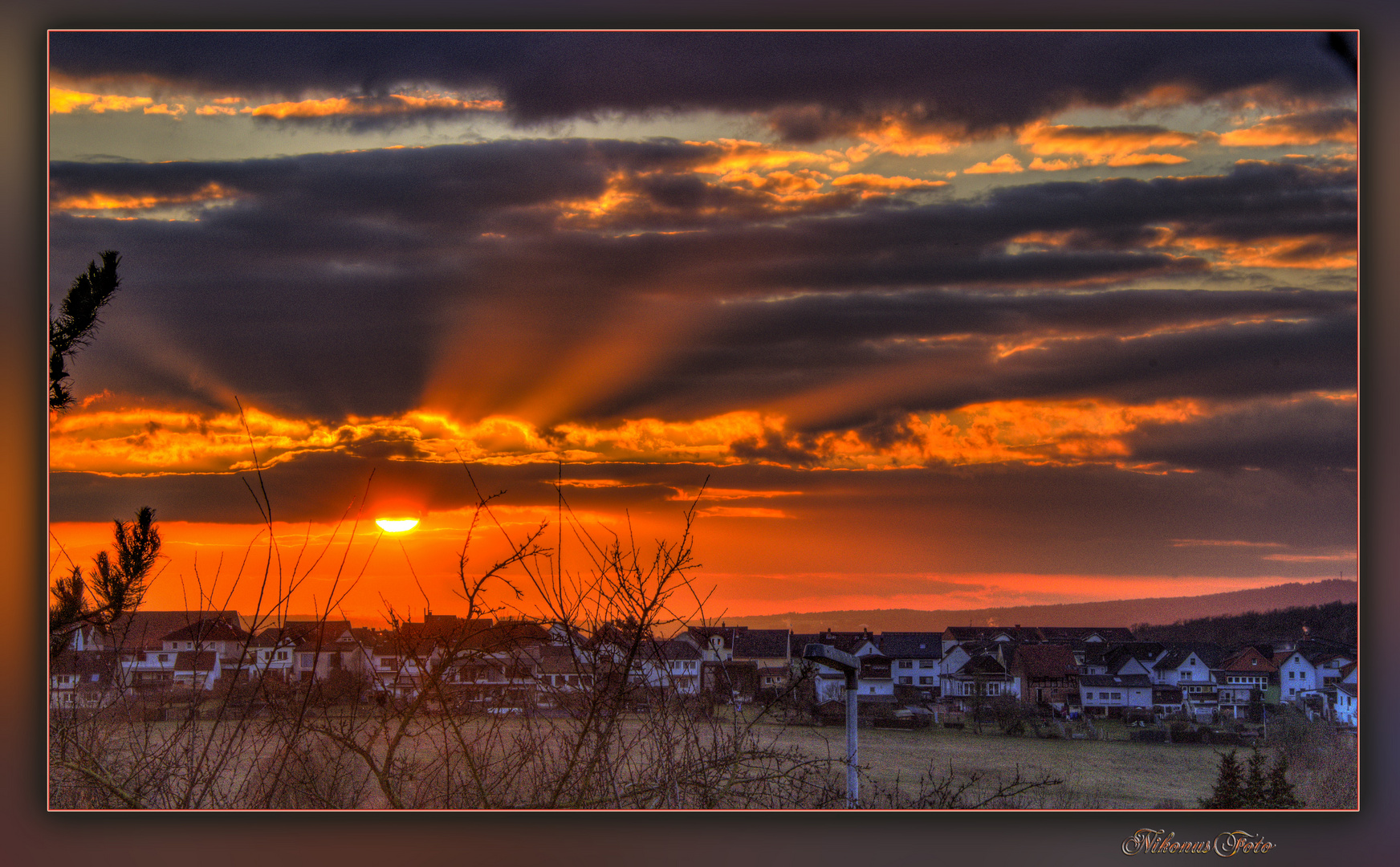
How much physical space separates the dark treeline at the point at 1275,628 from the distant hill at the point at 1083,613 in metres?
0.02

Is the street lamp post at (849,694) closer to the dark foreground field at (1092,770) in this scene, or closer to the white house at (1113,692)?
the dark foreground field at (1092,770)

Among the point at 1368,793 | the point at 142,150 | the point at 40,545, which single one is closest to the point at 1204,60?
the point at 1368,793

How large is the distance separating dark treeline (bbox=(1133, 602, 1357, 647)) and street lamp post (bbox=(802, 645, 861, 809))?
3.20ft

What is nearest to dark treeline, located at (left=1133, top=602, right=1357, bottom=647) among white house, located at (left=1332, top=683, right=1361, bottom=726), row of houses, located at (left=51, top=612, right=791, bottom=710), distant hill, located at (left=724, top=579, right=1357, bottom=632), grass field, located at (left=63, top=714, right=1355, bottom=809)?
distant hill, located at (left=724, top=579, right=1357, bottom=632)

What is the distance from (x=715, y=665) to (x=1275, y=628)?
189 centimetres

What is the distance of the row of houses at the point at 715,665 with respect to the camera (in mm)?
3539

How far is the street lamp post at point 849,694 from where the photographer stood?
11.7ft

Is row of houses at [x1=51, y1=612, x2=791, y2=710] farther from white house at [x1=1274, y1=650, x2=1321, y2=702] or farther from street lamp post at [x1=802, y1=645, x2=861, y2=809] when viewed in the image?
white house at [x1=1274, y1=650, x2=1321, y2=702]

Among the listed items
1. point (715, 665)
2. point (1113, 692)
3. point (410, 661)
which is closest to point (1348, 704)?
point (1113, 692)

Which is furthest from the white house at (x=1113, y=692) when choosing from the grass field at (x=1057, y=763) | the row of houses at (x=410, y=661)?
the row of houses at (x=410, y=661)

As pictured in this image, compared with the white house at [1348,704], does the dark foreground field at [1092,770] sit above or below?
below

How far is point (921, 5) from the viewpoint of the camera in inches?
144

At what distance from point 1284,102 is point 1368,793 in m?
2.35

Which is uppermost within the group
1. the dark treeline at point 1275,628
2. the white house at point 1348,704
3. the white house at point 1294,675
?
the dark treeline at point 1275,628
